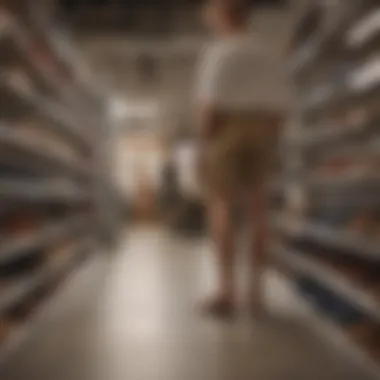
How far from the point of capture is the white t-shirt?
311cm

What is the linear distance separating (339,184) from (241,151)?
45 cm

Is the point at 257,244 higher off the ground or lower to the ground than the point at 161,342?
higher

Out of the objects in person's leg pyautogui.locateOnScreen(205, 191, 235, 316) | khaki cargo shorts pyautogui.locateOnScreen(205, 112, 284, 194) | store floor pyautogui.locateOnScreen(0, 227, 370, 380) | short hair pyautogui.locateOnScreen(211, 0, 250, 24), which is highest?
short hair pyautogui.locateOnScreen(211, 0, 250, 24)

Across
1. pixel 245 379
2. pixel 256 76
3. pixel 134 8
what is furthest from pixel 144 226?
pixel 245 379

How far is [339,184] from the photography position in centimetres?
302

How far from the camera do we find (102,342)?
9.19 feet

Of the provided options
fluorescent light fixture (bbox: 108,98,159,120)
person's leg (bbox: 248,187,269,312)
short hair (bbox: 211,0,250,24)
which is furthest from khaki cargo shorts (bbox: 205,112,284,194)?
fluorescent light fixture (bbox: 108,98,159,120)

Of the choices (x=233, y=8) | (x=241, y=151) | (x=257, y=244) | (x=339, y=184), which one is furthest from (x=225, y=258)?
(x=233, y=8)

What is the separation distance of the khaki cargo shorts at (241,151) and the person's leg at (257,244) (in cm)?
16

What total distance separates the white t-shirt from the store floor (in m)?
0.99

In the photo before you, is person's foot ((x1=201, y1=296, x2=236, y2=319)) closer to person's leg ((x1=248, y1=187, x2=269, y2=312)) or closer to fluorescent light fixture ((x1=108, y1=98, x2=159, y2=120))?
person's leg ((x1=248, y1=187, x2=269, y2=312))

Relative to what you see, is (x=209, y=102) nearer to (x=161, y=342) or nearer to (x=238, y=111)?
(x=238, y=111)

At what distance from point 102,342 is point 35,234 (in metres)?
0.65

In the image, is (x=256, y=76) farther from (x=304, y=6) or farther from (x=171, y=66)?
(x=171, y=66)
